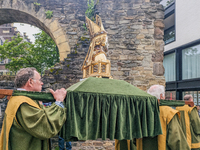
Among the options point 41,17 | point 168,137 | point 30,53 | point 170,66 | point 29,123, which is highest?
point 30,53

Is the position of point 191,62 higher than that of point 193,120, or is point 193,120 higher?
point 191,62

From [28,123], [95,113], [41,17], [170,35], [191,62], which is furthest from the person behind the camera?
[170,35]

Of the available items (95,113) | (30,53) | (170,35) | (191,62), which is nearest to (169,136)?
(95,113)

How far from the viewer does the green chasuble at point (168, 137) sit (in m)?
2.40

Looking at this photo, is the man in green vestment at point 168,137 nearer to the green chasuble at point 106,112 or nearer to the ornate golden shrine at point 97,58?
the green chasuble at point 106,112

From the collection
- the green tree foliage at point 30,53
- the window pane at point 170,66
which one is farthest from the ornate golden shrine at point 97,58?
the green tree foliage at point 30,53

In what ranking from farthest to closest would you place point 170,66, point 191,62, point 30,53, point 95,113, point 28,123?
point 30,53
point 170,66
point 191,62
point 95,113
point 28,123

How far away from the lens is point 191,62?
36.3ft

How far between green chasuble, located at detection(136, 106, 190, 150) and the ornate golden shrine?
4.11ft

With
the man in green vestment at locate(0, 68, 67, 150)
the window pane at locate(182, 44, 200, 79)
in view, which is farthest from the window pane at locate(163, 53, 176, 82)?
the man in green vestment at locate(0, 68, 67, 150)

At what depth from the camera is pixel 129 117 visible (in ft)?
6.96

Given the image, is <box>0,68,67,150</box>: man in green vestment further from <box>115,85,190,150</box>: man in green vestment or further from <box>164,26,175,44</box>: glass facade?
<box>164,26,175,44</box>: glass facade

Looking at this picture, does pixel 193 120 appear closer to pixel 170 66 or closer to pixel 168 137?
pixel 168 137

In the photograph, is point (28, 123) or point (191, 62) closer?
point (28, 123)
